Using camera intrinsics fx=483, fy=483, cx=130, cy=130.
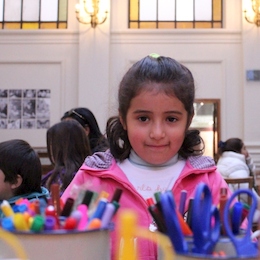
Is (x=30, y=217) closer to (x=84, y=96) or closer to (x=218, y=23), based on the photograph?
(x=84, y=96)

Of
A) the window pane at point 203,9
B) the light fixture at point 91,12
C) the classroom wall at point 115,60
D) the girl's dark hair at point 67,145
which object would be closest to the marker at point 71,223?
the girl's dark hair at point 67,145

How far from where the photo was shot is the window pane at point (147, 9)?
22.5 ft

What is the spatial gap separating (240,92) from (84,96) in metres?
2.15

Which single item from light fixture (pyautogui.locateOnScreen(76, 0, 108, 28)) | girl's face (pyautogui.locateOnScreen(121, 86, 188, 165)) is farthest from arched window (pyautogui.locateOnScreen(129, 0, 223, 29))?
girl's face (pyautogui.locateOnScreen(121, 86, 188, 165))

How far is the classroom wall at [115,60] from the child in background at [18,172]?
4.89 metres

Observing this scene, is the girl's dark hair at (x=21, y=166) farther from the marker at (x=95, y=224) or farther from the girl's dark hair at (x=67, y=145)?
the marker at (x=95, y=224)

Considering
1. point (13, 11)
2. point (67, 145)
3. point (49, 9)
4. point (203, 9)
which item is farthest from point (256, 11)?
point (67, 145)

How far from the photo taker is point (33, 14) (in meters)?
6.93

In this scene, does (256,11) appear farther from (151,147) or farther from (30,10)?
(151,147)

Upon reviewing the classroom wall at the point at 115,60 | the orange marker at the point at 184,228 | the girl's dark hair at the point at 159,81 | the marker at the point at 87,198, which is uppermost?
the classroom wall at the point at 115,60

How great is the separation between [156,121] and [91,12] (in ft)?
19.6

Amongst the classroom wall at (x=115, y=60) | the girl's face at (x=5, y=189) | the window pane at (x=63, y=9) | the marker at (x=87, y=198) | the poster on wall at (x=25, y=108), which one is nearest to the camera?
the marker at (x=87, y=198)

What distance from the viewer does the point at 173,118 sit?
857mm

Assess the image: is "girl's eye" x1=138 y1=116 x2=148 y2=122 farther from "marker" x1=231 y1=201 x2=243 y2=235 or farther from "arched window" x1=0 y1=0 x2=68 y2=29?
"arched window" x1=0 y1=0 x2=68 y2=29
